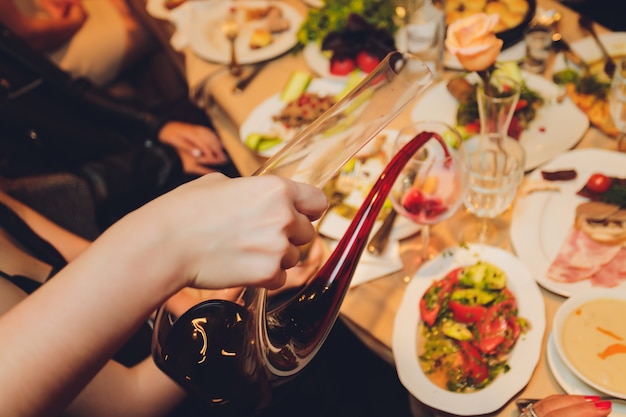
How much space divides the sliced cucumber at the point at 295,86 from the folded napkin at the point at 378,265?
0.62m

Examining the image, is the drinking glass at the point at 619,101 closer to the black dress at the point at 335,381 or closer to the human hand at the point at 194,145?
the black dress at the point at 335,381

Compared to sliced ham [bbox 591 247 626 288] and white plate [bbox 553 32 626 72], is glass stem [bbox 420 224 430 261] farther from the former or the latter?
white plate [bbox 553 32 626 72]

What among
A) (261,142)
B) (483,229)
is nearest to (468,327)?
(483,229)

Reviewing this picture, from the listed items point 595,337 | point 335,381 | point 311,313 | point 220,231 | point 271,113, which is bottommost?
point 335,381

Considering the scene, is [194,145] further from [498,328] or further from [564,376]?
[564,376]

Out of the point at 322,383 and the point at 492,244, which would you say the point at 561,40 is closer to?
the point at 492,244

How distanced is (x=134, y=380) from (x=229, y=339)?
485 mm

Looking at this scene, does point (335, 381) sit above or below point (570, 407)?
below

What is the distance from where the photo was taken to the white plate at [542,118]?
112 centimetres

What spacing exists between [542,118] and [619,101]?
0.19 metres

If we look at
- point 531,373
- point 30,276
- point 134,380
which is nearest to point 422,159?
point 531,373

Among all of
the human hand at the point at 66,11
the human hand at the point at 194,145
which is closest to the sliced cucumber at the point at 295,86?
the human hand at the point at 194,145

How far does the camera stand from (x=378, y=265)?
98cm

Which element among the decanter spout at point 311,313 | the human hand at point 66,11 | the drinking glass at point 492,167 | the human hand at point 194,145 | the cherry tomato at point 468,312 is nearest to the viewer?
the decanter spout at point 311,313
